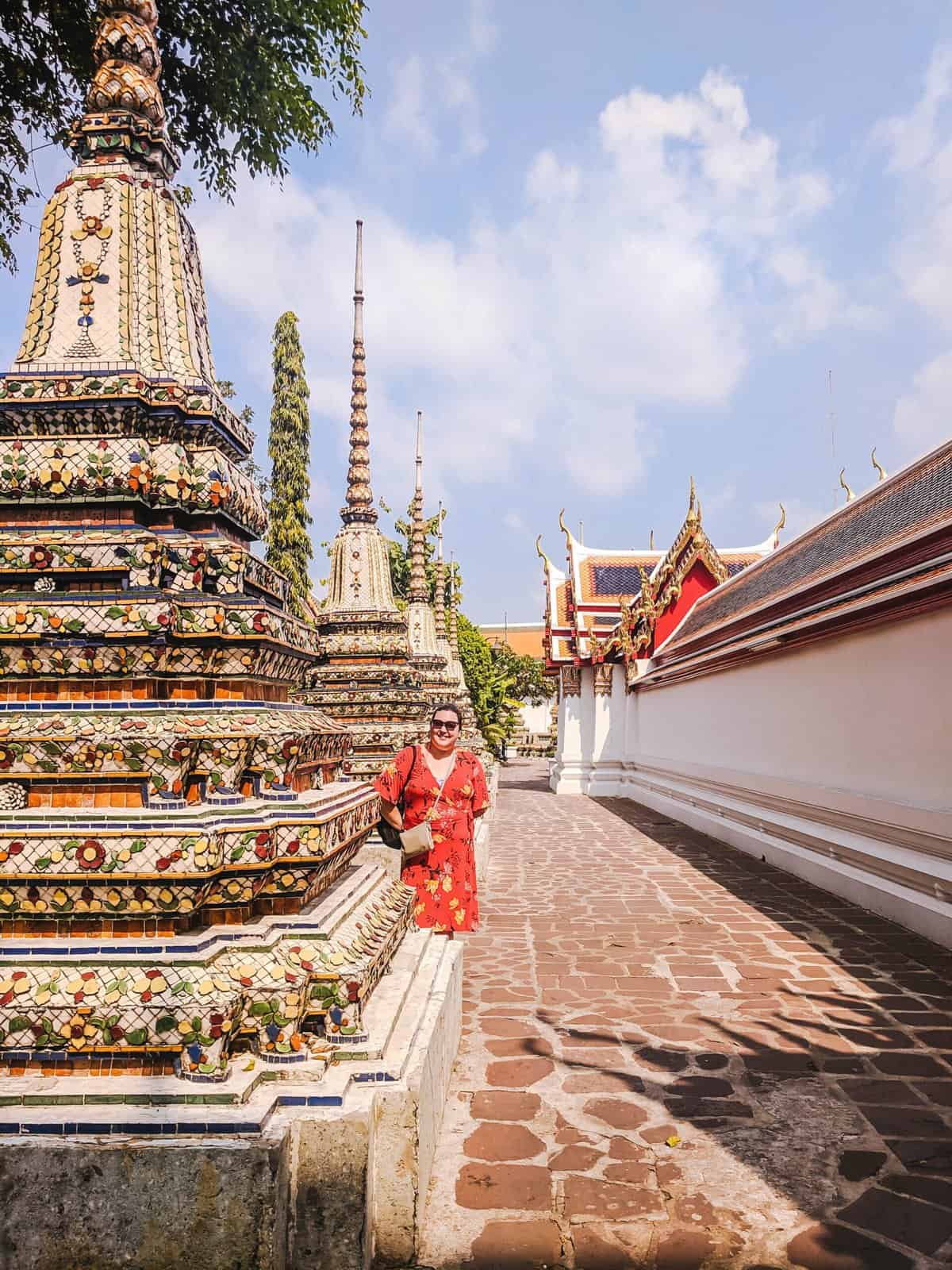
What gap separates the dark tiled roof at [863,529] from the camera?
8.27 metres

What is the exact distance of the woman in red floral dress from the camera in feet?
16.5

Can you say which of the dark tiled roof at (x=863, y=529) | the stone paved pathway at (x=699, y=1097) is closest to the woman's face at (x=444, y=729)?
the stone paved pathway at (x=699, y=1097)

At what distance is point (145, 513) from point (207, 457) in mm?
302

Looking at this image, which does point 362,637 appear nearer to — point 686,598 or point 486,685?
point 686,598

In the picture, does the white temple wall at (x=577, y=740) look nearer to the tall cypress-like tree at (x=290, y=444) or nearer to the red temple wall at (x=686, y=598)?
the red temple wall at (x=686, y=598)

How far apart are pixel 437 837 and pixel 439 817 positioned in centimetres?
11

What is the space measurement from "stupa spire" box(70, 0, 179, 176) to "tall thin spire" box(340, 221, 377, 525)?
222 inches

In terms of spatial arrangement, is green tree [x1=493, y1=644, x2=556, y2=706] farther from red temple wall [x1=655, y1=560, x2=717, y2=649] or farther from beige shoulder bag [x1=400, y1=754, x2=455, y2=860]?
beige shoulder bag [x1=400, y1=754, x2=455, y2=860]

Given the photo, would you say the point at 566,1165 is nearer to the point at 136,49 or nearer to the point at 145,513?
the point at 145,513

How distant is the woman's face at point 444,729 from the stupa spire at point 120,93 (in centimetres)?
293

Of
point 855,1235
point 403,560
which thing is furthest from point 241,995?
point 403,560

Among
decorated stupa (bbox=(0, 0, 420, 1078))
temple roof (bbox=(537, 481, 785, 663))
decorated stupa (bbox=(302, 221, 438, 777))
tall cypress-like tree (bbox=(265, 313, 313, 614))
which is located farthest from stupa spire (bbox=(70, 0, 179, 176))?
tall cypress-like tree (bbox=(265, 313, 313, 614))

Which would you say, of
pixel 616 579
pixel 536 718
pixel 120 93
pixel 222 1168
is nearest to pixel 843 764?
pixel 222 1168

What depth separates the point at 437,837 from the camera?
5.03 meters
